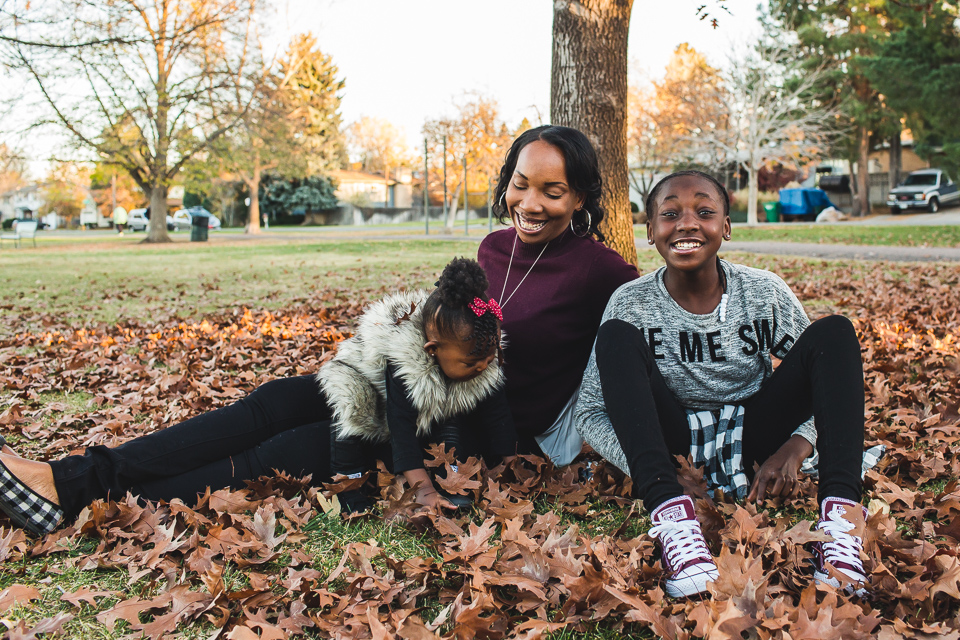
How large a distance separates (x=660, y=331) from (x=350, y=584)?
1490 mm

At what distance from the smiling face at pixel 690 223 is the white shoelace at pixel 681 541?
1.01m

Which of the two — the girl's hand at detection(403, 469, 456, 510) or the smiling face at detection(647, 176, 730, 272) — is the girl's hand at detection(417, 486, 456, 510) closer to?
the girl's hand at detection(403, 469, 456, 510)

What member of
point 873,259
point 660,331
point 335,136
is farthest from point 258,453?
point 335,136

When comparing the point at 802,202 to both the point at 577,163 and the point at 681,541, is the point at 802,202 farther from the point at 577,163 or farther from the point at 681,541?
the point at 681,541

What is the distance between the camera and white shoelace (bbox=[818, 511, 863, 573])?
2102 mm

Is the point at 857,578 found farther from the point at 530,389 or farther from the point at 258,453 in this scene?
the point at 258,453

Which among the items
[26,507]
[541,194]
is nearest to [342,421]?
[26,507]

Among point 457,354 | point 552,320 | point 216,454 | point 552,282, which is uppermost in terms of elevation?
point 552,282

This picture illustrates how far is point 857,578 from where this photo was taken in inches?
80.9

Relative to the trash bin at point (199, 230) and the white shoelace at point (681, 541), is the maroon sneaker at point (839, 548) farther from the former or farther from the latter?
the trash bin at point (199, 230)

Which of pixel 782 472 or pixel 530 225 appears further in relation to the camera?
pixel 530 225

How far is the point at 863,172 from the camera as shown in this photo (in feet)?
116

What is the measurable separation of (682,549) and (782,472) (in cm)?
71

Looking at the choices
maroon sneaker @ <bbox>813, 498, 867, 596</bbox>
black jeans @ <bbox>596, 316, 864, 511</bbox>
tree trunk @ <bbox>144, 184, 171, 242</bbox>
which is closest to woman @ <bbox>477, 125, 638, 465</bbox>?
black jeans @ <bbox>596, 316, 864, 511</bbox>
